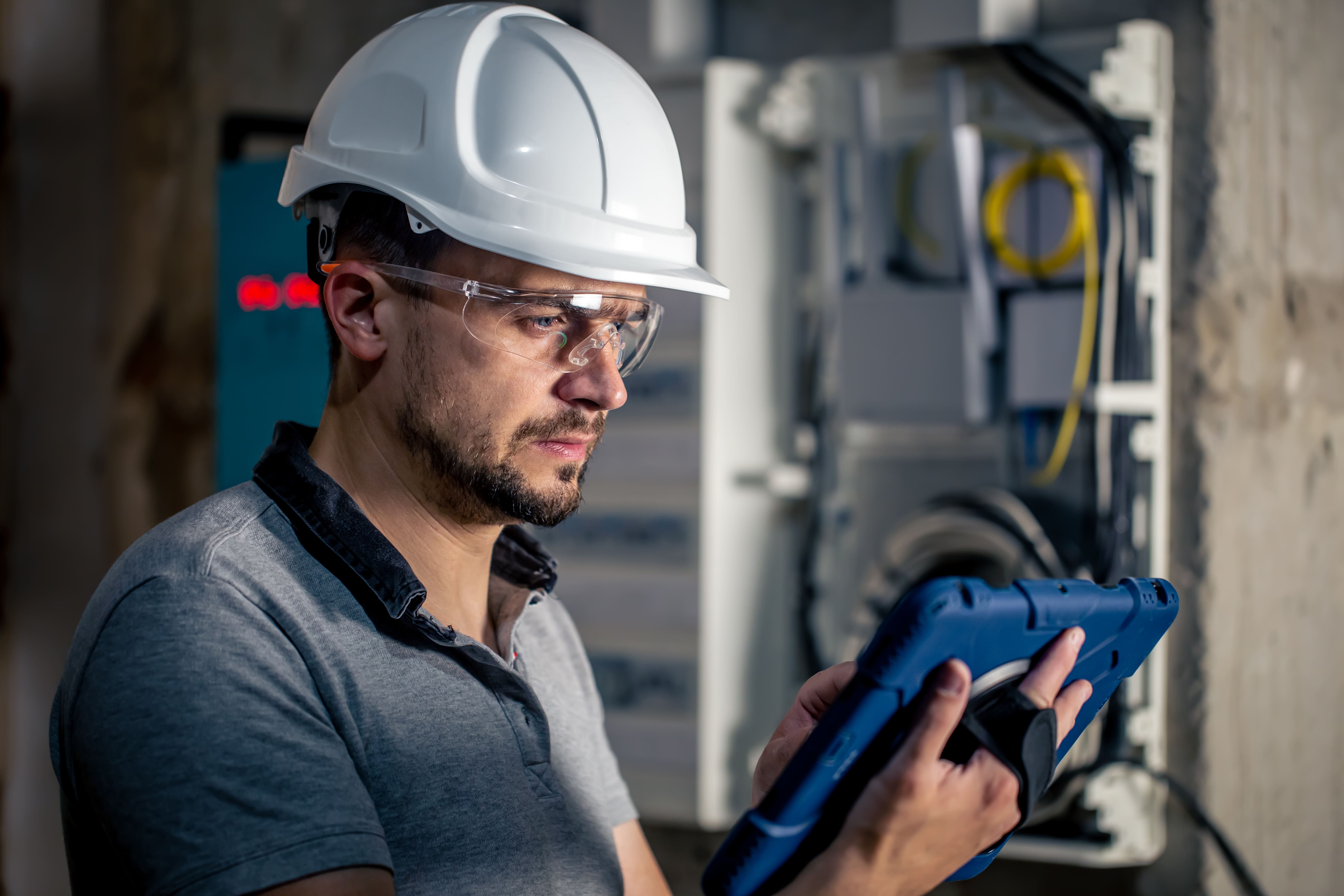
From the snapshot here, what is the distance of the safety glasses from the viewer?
0.87 m

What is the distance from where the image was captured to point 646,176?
92cm

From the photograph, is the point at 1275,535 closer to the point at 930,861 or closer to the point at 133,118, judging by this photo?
the point at 930,861

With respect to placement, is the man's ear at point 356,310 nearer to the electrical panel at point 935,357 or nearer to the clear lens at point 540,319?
the clear lens at point 540,319

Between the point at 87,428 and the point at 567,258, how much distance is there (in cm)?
233

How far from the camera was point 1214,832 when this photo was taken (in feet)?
5.59

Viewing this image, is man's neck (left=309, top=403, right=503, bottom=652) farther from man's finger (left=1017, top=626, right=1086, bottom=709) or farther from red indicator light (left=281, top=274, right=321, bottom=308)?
red indicator light (left=281, top=274, right=321, bottom=308)

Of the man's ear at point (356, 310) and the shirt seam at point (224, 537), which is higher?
the man's ear at point (356, 310)

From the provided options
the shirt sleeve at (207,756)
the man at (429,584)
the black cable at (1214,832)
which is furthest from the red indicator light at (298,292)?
the black cable at (1214,832)

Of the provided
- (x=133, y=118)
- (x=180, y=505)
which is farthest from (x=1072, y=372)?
(x=133, y=118)

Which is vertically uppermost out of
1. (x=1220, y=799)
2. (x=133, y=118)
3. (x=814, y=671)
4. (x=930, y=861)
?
(x=133, y=118)

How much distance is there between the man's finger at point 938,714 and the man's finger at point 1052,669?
0.08 m

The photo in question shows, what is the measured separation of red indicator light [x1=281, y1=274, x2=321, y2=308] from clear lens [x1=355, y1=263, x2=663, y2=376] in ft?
4.53

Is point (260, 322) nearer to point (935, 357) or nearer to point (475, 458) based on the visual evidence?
point (935, 357)

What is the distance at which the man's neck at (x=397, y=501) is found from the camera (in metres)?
0.89
